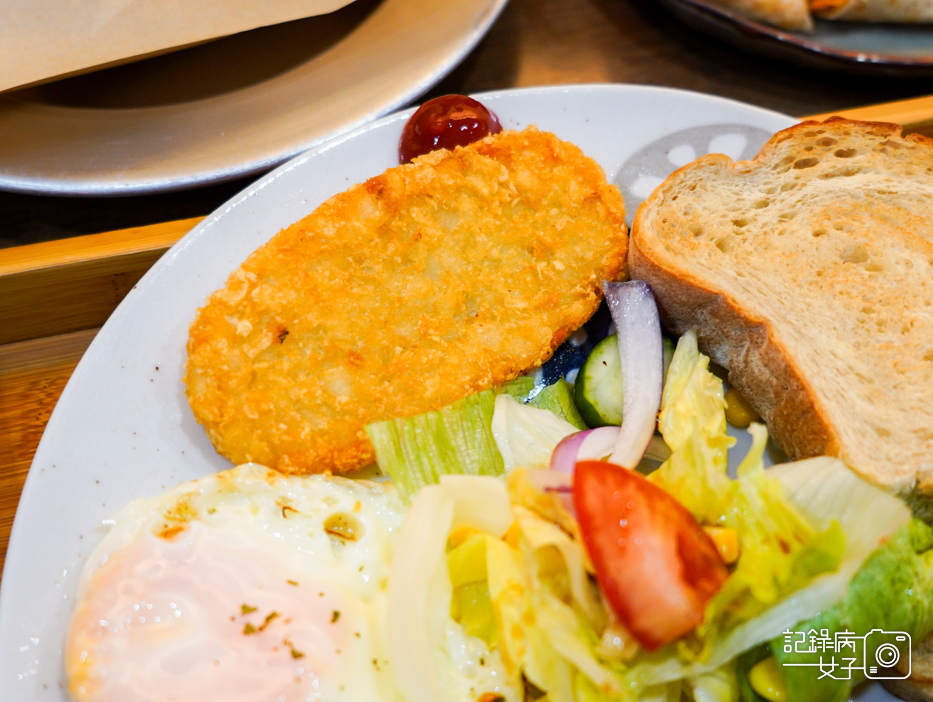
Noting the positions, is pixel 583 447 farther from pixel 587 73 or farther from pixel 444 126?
pixel 587 73

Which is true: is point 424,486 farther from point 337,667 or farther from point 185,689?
point 185,689

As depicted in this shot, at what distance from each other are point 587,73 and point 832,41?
3.71 feet

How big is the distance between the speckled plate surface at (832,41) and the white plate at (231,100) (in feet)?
3.06

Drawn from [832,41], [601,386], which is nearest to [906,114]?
[832,41]

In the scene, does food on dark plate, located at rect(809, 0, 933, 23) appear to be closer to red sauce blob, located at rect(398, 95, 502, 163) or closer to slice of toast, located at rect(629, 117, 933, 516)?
slice of toast, located at rect(629, 117, 933, 516)

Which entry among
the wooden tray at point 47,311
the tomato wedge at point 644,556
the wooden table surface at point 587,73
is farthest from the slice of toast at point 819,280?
the wooden tray at point 47,311

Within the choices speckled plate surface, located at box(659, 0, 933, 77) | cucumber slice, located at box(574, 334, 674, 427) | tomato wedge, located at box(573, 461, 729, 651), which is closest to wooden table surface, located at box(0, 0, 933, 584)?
speckled plate surface, located at box(659, 0, 933, 77)

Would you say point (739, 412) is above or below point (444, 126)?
below

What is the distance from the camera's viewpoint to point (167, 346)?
6.89 feet

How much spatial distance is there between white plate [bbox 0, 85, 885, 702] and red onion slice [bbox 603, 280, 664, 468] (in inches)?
18.3

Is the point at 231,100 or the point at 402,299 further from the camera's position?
the point at 231,100

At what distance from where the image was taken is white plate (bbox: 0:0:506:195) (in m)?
2.51

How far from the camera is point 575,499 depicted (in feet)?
5.16

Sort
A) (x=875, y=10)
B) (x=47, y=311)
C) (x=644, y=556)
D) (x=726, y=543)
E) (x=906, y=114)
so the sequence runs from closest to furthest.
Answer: (x=644, y=556), (x=726, y=543), (x=47, y=311), (x=906, y=114), (x=875, y=10)
